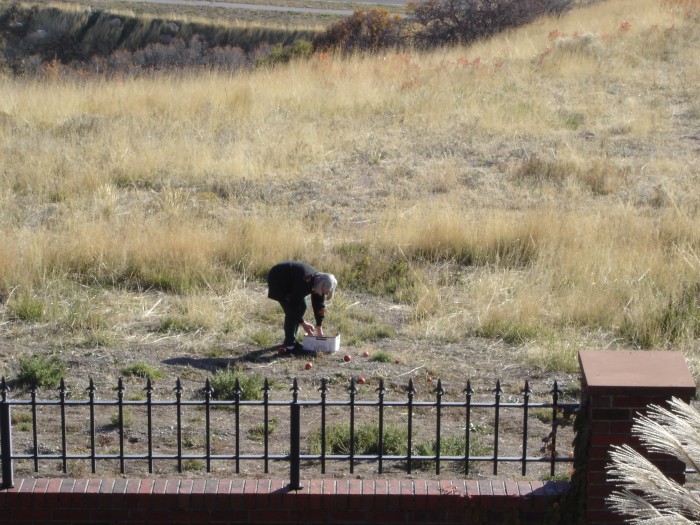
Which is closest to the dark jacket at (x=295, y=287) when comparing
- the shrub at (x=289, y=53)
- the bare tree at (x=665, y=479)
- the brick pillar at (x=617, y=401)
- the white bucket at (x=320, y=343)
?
the white bucket at (x=320, y=343)

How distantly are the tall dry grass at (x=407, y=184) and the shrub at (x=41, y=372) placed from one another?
5.27ft

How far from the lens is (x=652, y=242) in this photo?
11.2m

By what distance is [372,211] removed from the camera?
1286 centimetres

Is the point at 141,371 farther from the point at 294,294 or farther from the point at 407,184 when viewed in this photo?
the point at 407,184

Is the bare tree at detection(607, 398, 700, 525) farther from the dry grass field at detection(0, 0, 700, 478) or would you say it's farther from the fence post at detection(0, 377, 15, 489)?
the dry grass field at detection(0, 0, 700, 478)

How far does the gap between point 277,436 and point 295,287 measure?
195 centimetres

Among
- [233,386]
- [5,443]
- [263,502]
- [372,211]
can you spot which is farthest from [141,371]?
[372,211]

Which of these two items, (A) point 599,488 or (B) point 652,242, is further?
(B) point 652,242

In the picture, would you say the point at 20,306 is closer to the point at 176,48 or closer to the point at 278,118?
the point at 278,118

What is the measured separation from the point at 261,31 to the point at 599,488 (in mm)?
37373

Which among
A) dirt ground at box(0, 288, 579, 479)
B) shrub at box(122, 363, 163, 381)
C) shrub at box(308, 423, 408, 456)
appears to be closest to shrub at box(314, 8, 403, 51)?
dirt ground at box(0, 288, 579, 479)

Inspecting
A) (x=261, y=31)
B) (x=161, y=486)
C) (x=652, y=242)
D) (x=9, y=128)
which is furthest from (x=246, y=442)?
(x=261, y=31)

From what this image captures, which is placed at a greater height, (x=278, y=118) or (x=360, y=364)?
(x=278, y=118)

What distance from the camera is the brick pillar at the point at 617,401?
16.3ft
